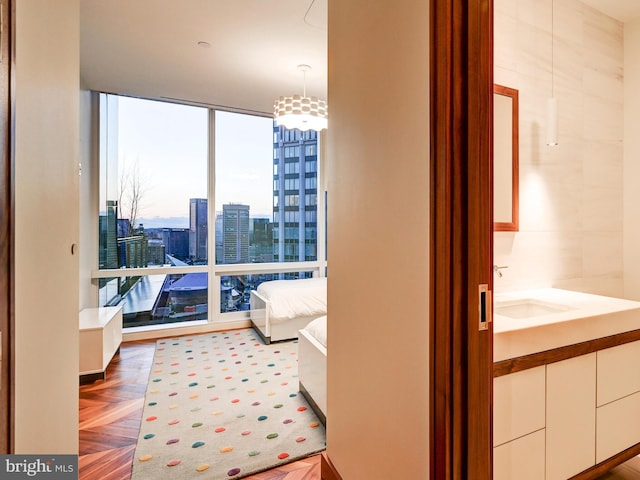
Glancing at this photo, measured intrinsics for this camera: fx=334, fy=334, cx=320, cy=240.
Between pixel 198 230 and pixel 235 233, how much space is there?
Answer: 48 centimetres

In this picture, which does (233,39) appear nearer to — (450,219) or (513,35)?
(513,35)

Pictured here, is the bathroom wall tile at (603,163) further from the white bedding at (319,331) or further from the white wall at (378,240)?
the white bedding at (319,331)

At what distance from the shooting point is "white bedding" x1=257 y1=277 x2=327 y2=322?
3699mm

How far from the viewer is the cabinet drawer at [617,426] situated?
57.7 inches

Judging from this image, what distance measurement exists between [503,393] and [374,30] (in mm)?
1442

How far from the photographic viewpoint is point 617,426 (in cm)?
151

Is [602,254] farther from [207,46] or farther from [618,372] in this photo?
[207,46]

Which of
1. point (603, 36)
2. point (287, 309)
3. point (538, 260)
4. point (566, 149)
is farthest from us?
point (287, 309)

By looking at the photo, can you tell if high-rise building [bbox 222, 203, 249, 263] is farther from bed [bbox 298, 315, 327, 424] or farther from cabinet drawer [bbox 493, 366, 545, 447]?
cabinet drawer [bbox 493, 366, 545, 447]

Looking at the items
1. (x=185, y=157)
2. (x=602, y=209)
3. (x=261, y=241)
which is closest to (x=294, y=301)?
(x=261, y=241)

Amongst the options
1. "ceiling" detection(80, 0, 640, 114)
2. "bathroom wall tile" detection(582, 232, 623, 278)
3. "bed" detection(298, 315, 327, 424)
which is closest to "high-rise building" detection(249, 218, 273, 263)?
"ceiling" detection(80, 0, 640, 114)

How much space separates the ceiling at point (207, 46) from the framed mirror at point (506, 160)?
1.12 m

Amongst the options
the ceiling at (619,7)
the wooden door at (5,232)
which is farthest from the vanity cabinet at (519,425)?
the ceiling at (619,7)

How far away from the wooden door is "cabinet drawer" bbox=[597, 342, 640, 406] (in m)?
2.05
